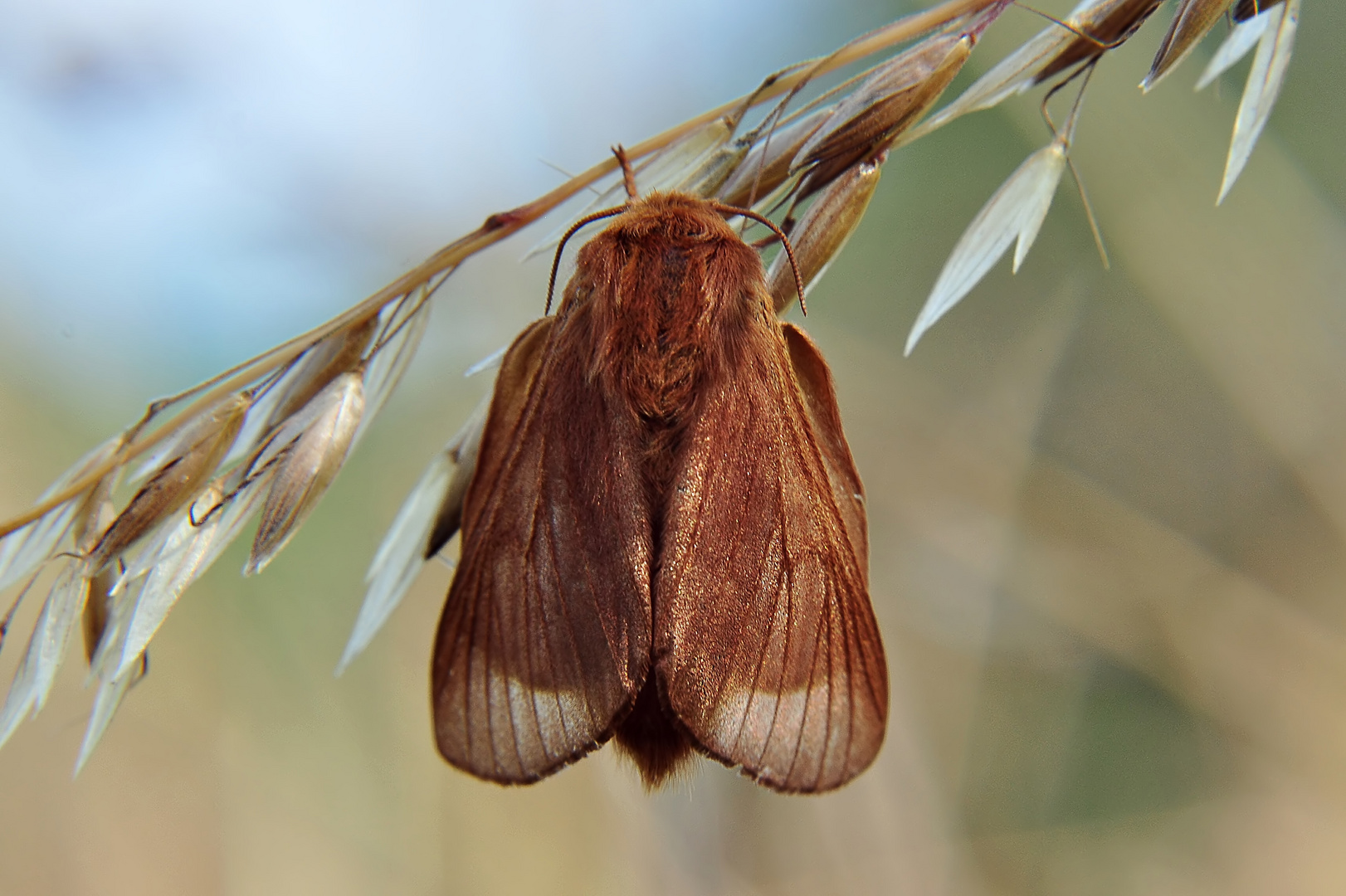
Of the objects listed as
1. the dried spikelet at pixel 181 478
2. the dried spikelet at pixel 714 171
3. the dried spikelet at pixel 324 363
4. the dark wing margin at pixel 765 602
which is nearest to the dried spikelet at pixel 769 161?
Result: the dried spikelet at pixel 714 171

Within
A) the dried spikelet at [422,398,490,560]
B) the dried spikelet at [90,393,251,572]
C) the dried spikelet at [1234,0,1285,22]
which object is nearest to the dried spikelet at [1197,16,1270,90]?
the dried spikelet at [1234,0,1285,22]

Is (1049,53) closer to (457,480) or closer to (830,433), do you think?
(830,433)

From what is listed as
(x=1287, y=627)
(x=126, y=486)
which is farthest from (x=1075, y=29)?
(x=1287, y=627)

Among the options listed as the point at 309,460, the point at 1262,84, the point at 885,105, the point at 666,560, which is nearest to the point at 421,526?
the point at 309,460

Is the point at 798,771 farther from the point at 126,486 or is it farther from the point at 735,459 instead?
the point at 126,486

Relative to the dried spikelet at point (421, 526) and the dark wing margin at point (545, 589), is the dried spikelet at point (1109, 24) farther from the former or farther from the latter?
the dried spikelet at point (421, 526)

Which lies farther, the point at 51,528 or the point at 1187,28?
the point at 51,528

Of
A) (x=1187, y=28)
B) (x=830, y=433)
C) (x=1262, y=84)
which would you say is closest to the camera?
(x=1187, y=28)
